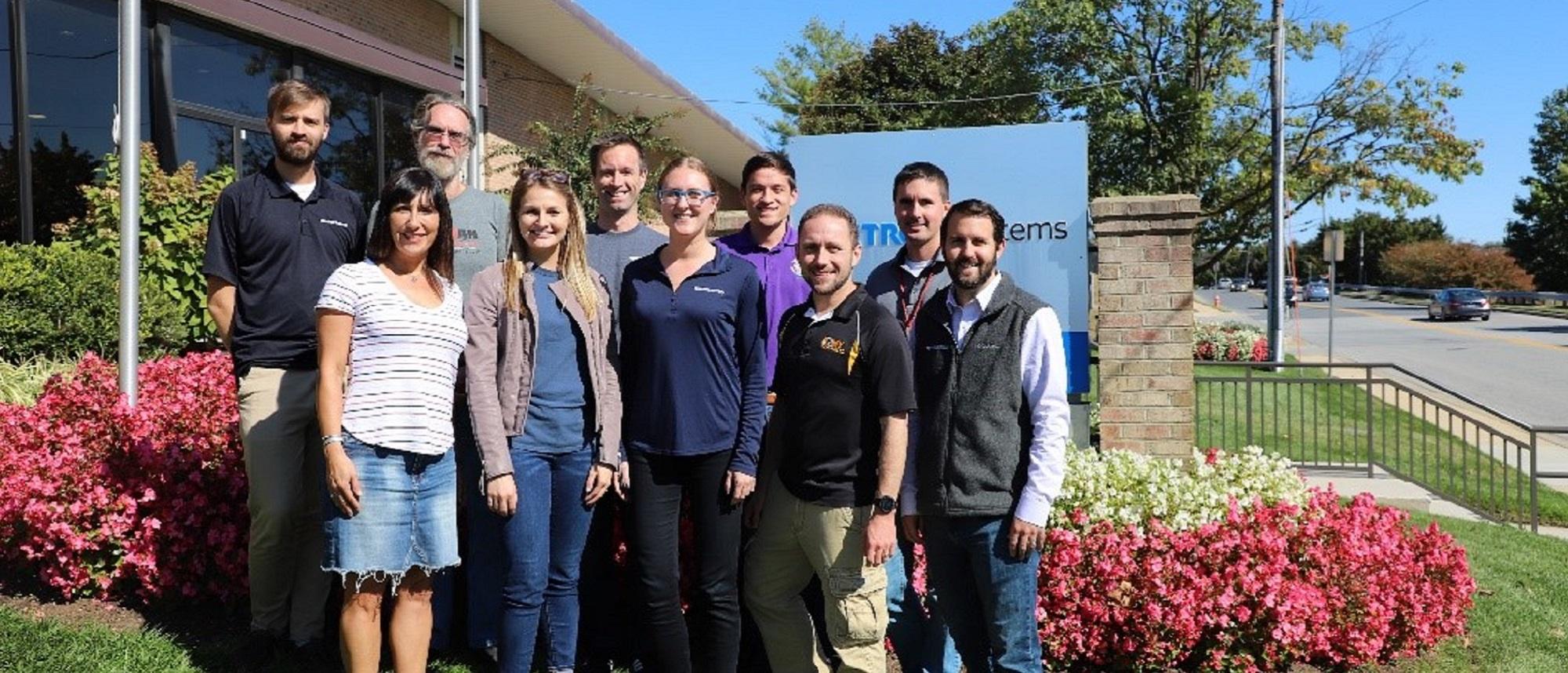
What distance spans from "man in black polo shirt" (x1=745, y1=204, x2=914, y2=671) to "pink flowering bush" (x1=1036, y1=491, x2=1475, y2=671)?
1121 millimetres

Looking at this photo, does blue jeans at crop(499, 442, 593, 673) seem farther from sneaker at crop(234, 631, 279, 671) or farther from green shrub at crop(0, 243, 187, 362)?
green shrub at crop(0, 243, 187, 362)

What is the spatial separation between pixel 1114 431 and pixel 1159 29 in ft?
75.9

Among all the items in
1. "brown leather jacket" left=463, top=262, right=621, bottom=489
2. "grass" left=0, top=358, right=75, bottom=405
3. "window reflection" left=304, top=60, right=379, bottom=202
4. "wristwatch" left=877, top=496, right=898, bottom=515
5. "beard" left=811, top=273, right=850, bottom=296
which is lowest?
"wristwatch" left=877, top=496, right=898, bottom=515

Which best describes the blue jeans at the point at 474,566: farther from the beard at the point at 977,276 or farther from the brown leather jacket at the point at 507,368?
the beard at the point at 977,276

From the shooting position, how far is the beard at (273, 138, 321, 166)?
3.88m

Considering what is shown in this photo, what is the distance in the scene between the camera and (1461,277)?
223ft

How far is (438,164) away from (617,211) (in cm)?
65

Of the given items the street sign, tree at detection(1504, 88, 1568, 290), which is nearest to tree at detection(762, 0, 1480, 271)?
the street sign

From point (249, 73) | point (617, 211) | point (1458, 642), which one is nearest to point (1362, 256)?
point (249, 73)

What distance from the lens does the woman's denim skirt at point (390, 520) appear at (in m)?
3.33

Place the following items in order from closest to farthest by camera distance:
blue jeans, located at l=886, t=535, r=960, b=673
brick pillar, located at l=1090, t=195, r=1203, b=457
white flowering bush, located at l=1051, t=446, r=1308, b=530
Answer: blue jeans, located at l=886, t=535, r=960, b=673, white flowering bush, located at l=1051, t=446, r=1308, b=530, brick pillar, located at l=1090, t=195, r=1203, b=457

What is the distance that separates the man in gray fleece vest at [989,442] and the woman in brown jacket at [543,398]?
3.47ft

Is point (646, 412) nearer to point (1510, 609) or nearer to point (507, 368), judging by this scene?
point (507, 368)

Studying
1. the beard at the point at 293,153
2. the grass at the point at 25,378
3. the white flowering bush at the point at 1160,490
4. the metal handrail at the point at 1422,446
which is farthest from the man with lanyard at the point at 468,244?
the metal handrail at the point at 1422,446
